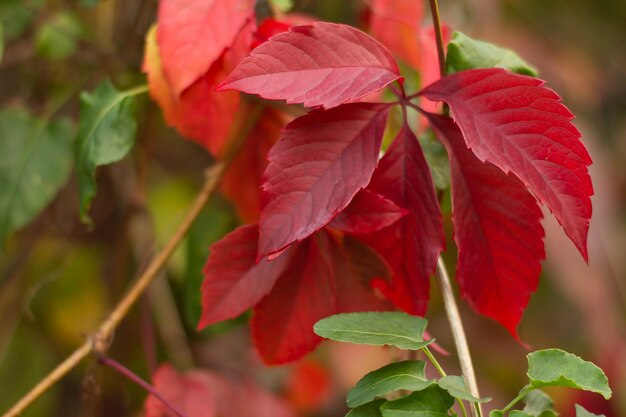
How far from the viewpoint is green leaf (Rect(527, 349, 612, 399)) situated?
0.37 metres

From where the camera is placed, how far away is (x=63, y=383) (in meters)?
1.16

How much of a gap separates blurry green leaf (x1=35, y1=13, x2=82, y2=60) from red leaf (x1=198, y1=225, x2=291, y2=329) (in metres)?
0.39

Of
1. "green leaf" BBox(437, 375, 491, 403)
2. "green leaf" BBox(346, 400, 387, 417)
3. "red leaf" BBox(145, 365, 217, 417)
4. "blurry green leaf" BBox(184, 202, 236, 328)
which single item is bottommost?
"red leaf" BBox(145, 365, 217, 417)

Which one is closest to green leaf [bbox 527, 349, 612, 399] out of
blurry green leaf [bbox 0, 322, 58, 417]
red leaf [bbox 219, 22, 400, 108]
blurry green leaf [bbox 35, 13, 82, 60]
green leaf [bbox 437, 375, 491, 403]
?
green leaf [bbox 437, 375, 491, 403]

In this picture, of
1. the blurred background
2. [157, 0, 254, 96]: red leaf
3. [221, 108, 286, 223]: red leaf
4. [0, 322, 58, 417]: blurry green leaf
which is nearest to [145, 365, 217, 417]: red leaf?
the blurred background

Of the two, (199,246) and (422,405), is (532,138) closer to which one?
(422,405)

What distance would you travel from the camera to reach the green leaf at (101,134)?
55cm

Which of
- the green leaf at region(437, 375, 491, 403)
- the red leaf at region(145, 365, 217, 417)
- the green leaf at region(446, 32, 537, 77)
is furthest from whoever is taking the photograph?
the red leaf at region(145, 365, 217, 417)

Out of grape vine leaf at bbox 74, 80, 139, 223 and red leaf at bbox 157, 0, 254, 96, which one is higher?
red leaf at bbox 157, 0, 254, 96

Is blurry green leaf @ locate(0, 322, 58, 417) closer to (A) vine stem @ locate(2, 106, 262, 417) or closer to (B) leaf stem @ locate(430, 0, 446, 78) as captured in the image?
(A) vine stem @ locate(2, 106, 262, 417)

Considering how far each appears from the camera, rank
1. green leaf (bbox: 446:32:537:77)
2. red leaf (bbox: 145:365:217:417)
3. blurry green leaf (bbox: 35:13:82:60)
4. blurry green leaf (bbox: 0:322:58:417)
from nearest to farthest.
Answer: green leaf (bbox: 446:32:537:77) → red leaf (bbox: 145:365:217:417) → blurry green leaf (bbox: 35:13:82:60) → blurry green leaf (bbox: 0:322:58:417)

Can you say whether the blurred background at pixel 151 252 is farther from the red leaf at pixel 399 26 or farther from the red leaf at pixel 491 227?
the red leaf at pixel 491 227

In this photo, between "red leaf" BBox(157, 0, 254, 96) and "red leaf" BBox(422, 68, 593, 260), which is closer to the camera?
"red leaf" BBox(422, 68, 593, 260)

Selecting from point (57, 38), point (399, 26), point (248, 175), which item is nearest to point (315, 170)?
point (248, 175)
